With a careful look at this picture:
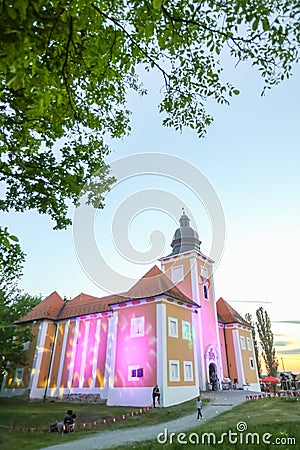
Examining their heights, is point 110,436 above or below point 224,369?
below

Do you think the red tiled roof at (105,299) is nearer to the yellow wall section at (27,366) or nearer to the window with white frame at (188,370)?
the yellow wall section at (27,366)

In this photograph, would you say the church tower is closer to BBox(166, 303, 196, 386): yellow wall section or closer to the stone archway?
the stone archway

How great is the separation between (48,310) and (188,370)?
581 inches

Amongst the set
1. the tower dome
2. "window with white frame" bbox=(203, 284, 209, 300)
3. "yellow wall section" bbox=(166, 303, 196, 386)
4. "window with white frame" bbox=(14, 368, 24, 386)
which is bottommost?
"window with white frame" bbox=(14, 368, 24, 386)

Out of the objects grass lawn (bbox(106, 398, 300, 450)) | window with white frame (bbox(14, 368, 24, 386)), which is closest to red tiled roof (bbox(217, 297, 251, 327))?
grass lawn (bbox(106, 398, 300, 450))

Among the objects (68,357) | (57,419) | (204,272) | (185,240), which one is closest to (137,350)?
A: (57,419)

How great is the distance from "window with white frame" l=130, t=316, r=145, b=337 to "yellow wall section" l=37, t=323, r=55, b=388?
1013 centimetres

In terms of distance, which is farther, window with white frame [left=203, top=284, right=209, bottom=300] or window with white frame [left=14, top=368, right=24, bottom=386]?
window with white frame [left=203, top=284, right=209, bottom=300]

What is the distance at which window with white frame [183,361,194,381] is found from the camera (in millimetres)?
20747

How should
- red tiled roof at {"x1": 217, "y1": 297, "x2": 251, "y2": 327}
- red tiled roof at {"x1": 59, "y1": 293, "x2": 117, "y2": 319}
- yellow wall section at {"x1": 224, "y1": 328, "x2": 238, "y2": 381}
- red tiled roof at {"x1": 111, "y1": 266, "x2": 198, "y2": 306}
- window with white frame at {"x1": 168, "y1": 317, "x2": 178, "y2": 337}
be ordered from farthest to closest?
1. red tiled roof at {"x1": 217, "y1": 297, "x2": 251, "y2": 327}
2. yellow wall section at {"x1": 224, "y1": 328, "x2": 238, "y2": 381}
3. red tiled roof at {"x1": 59, "y1": 293, "x2": 117, "y2": 319}
4. red tiled roof at {"x1": 111, "y1": 266, "x2": 198, "y2": 306}
5. window with white frame at {"x1": 168, "y1": 317, "x2": 178, "y2": 337}

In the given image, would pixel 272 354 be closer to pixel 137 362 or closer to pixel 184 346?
pixel 184 346

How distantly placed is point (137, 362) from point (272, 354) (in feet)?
105

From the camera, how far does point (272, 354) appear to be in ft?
145

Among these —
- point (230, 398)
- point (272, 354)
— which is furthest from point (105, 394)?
point (272, 354)
